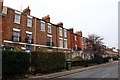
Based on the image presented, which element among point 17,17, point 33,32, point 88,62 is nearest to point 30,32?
point 33,32

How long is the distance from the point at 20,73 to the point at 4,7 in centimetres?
1607

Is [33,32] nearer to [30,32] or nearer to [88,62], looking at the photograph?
[30,32]

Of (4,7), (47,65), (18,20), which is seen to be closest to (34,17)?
(18,20)

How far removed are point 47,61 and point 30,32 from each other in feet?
47.5

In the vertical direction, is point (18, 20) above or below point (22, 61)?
above

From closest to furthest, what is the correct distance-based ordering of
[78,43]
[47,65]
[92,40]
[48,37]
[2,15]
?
[47,65], [2,15], [48,37], [92,40], [78,43]

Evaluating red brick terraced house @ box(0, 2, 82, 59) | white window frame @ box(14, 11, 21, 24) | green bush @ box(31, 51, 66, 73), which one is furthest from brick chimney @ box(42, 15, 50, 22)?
green bush @ box(31, 51, 66, 73)

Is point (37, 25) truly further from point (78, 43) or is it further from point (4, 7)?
point (78, 43)

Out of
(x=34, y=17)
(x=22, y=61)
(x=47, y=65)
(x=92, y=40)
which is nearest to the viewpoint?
(x=22, y=61)

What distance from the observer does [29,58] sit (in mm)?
23328

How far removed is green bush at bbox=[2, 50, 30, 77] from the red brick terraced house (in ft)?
16.7

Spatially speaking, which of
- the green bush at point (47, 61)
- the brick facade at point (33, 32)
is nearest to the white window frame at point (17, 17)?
the brick facade at point (33, 32)

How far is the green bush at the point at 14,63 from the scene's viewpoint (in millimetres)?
19094

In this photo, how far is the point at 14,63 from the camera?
20312mm
